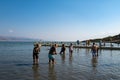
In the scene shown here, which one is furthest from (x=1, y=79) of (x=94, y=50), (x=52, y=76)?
(x=94, y=50)

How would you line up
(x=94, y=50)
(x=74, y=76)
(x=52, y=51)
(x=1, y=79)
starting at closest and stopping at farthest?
(x=1, y=79)
(x=74, y=76)
(x=52, y=51)
(x=94, y=50)

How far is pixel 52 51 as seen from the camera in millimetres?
20281

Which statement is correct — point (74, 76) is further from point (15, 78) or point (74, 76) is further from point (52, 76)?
point (15, 78)

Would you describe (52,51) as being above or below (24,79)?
above

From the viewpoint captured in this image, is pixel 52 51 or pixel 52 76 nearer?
pixel 52 76

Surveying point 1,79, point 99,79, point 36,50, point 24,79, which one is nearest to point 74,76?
point 99,79

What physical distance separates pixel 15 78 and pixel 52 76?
264cm

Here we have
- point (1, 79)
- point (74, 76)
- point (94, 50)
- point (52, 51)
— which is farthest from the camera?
point (94, 50)

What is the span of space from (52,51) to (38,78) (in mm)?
Result: 6259

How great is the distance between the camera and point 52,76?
15000mm

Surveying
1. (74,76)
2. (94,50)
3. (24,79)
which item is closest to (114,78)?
(74,76)

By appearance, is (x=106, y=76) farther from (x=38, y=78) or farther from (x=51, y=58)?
(x=51, y=58)

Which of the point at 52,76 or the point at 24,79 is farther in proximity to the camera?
the point at 52,76

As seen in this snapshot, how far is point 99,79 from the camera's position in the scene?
1386 cm
